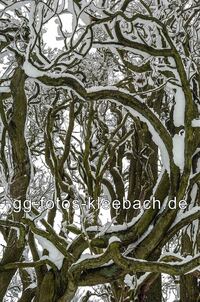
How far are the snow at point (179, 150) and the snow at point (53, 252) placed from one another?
156cm

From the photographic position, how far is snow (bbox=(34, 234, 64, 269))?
4918 mm

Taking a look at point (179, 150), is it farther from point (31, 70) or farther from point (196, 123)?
point (31, 70)

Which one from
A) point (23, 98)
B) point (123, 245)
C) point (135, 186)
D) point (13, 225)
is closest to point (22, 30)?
point (23, 98)

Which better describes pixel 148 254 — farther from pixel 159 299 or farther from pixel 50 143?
pixel 159 299

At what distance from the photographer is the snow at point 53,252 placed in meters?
4.92

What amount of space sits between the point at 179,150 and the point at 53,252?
171 cm

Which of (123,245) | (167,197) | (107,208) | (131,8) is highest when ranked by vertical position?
(131,8)

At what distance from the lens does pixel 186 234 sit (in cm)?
732

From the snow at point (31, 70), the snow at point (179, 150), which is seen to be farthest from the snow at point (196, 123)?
the snow at point (31, 70)

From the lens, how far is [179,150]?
15.9 feet

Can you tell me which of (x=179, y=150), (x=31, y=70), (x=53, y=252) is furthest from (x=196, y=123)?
(x=53, y=252)

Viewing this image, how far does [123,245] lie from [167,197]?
69 centimetres

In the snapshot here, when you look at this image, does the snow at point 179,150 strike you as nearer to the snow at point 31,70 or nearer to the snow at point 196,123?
the snow at point 196,123

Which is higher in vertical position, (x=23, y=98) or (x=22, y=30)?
(x=22, y=30)
